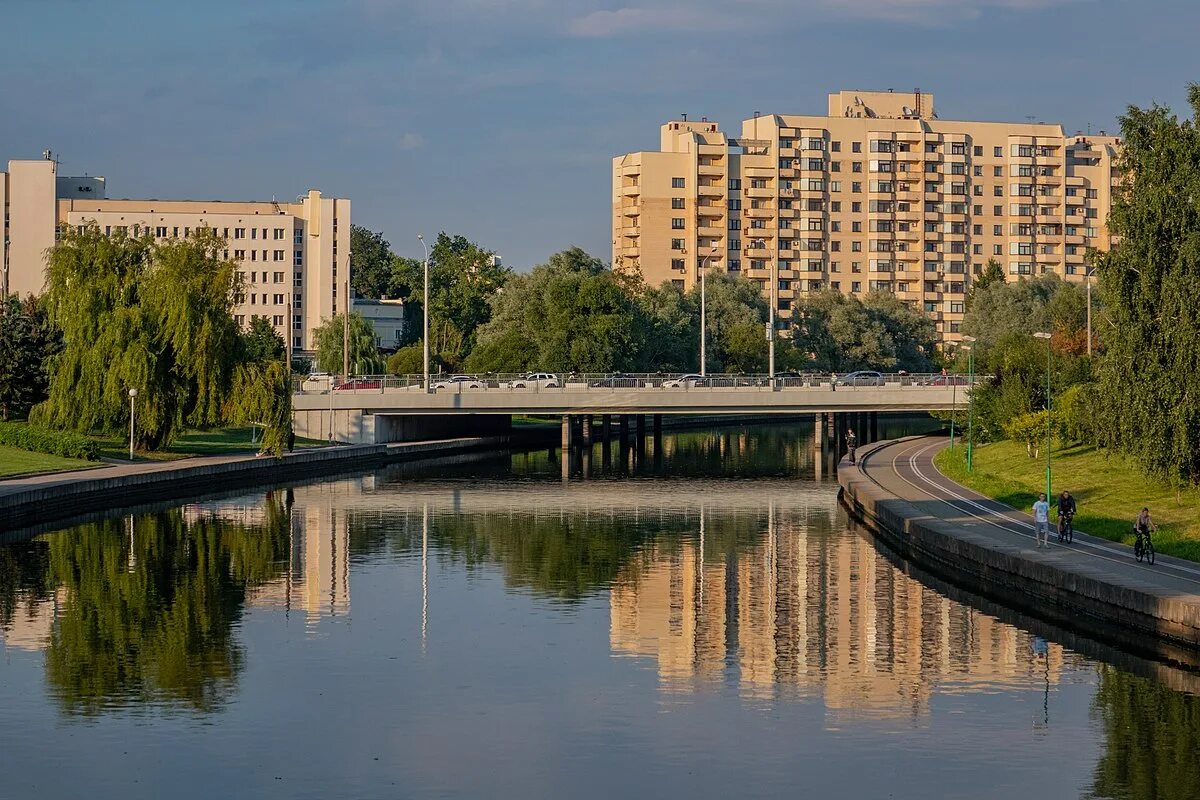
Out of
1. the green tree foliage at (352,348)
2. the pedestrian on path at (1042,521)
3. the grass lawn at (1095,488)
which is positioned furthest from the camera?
the green tree foliage at (352,348)

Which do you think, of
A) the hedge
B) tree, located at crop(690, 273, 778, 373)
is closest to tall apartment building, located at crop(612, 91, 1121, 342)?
tree, located at crop(690, 273, 778, 373)

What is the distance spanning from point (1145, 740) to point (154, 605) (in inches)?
989

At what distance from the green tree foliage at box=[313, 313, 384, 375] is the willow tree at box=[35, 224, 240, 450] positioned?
179 feet

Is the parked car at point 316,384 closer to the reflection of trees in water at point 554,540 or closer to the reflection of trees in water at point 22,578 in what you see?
the reflection of trees in water at point 554,540

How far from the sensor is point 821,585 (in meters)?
47.3

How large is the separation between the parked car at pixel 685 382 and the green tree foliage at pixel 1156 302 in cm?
4730

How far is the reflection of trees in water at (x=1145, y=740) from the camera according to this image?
26078 millimetres

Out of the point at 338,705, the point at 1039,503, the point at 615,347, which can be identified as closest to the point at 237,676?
the point at 338,705

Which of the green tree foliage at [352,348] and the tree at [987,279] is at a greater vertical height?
the tree at [987,279]

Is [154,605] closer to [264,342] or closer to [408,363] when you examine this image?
[264,342]

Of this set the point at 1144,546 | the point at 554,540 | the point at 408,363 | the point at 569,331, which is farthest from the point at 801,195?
the point at 1144,546

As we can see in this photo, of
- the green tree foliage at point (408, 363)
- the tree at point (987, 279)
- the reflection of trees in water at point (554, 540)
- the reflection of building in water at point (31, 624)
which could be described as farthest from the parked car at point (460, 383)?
the tree at point (987, 279)

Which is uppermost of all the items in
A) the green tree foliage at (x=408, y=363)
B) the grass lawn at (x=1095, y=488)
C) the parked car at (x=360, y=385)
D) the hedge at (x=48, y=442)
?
the green tree foliage at (x=408, y=363)

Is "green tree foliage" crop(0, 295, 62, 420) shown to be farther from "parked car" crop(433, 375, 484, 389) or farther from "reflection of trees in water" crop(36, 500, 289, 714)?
"parked car" crop(433, 375, 484, 389)
